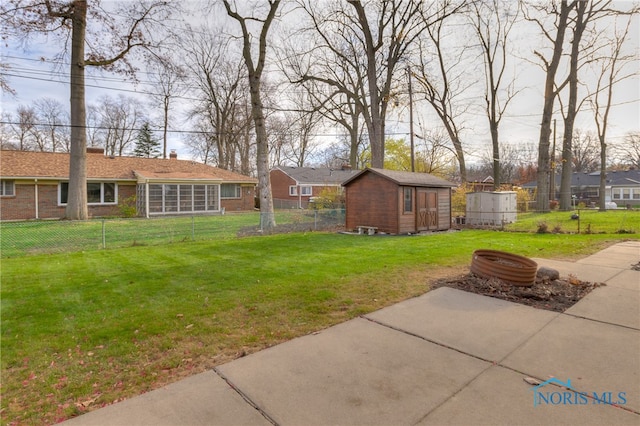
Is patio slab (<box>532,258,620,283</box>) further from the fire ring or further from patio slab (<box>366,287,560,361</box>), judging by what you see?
patio slab (<box>366,287,560,361</box>)

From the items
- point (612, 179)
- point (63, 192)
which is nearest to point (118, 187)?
point (63, 192)

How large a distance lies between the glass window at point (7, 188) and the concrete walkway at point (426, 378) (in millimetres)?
20854

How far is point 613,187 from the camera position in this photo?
43094mm

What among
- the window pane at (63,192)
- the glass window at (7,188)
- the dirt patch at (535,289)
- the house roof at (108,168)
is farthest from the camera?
the window pane at (63,192)

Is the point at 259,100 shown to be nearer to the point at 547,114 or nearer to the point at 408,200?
the point at 408,200

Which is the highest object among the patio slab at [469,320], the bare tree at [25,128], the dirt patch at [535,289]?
the bare tree at [25,128]

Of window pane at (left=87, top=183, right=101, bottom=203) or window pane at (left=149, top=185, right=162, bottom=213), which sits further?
window pane at (left=149, top=185, right=162, bottom=213)

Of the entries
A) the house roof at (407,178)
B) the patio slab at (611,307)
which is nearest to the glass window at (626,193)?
the house roof at (407,178)

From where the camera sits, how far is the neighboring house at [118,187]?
1755 cm

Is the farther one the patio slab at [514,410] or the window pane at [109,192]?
the window pane at [109,192]

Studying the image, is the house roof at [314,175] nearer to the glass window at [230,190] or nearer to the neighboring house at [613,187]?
the glass window at [230,190]

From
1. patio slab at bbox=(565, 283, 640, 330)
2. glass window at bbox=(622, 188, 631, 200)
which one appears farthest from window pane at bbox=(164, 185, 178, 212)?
glass window at bbox=(622, 188, 631, 200)

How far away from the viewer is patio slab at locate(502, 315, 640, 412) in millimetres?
2693

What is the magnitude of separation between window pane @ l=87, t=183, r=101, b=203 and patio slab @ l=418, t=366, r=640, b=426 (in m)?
22.2
